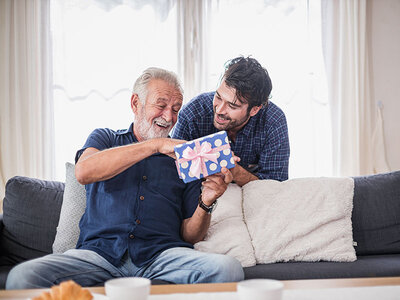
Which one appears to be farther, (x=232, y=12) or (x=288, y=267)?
(x=232, y=12)

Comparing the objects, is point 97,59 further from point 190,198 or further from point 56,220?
point 190,198

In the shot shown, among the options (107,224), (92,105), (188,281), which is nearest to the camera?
(188,281)

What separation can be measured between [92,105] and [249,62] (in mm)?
1584

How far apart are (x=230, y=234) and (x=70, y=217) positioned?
758mm

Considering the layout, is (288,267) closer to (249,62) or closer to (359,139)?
(249,62)

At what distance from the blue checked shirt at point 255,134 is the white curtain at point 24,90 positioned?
4.69 feet

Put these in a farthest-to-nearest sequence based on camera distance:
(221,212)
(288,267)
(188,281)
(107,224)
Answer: (221,212), (288,267), (107,224), (188,281)

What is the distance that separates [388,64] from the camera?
3713mm

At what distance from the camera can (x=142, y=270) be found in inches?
66.6

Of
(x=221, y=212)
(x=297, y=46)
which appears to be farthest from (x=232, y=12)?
(x=221, y=212)

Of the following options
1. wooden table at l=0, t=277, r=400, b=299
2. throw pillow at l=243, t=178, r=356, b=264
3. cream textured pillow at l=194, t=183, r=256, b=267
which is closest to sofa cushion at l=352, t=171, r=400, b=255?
throw pillow at l=243, t=178, r=356, b=264

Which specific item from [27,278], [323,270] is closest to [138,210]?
[27,278]

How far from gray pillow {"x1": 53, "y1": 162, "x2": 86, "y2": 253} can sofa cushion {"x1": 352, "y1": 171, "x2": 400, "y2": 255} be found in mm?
1393

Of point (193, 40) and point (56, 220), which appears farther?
point (193, 40)
